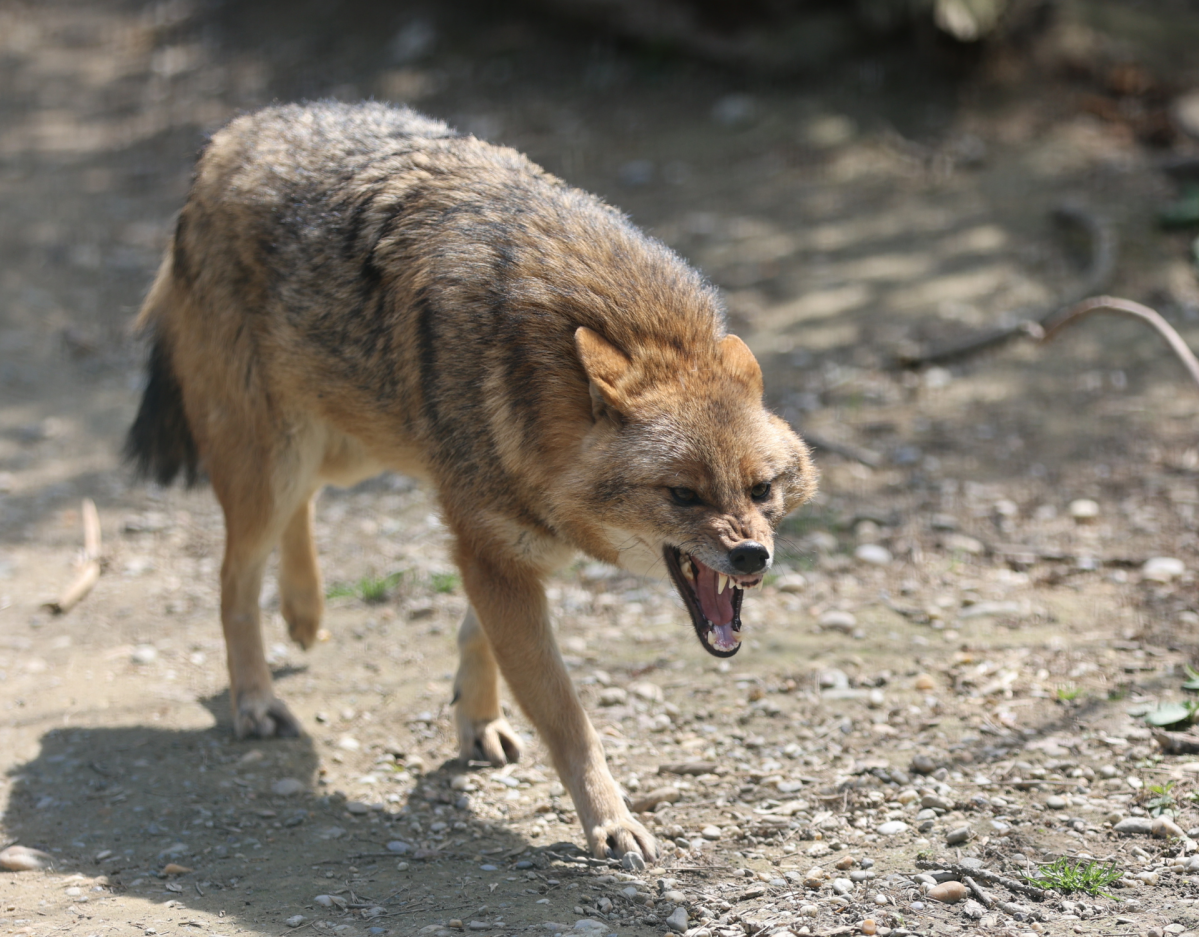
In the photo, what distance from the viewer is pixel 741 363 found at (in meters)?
4.31

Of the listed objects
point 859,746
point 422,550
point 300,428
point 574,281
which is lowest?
point 422,550

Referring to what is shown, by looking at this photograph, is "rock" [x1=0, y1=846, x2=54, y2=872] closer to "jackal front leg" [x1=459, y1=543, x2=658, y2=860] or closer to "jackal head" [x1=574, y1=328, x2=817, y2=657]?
"jackal front leg" [x1=459, y1=543, x2=658, y2=860]

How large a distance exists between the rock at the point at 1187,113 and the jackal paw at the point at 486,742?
7559mm

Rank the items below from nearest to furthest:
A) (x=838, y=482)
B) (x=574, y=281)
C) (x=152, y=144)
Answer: (x=574, y=281)
(x=838, y=482)
(x=152, y=144)

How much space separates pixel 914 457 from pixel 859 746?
2843 millimetres

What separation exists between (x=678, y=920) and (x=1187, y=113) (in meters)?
8.52

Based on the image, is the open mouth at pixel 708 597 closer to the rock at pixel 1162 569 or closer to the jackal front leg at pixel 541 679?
the jackal front leg at pixel 541 679

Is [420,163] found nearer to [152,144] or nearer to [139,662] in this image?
[139,662]

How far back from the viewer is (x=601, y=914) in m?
3.83

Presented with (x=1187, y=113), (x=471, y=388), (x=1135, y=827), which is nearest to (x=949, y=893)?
(x=1135, y=827)

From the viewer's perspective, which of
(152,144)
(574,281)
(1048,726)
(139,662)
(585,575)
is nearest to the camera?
(574,281)

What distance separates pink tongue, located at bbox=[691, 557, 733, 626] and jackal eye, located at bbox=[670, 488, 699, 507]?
0.74 feet

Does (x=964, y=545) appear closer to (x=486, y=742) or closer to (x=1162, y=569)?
(x=1162, y=569)

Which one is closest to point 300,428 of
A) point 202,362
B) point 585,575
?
point 202,362
